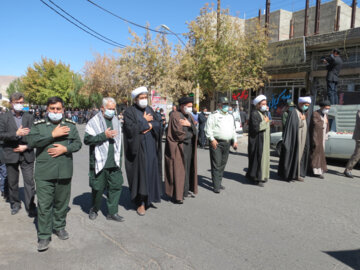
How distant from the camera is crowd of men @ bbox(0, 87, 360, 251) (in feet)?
11.6

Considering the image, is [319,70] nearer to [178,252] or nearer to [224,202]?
[224,202]

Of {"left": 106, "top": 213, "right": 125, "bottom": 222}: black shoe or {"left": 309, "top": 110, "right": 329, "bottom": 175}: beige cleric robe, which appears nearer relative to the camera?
{"left": 106, "top": 213, "right": 125, "bottom": 222}: black shoe

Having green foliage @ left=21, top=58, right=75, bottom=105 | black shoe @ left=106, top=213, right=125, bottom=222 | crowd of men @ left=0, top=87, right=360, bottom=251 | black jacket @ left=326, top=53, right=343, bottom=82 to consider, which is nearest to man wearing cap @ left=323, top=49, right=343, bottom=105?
black jacket @ left=326, top=53, right=343, bottom=82

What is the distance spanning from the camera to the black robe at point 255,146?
652 cm

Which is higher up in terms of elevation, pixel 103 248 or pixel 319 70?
pixel 319 70

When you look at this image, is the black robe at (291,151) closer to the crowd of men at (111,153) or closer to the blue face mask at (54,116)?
the crowd of men at (111,153)

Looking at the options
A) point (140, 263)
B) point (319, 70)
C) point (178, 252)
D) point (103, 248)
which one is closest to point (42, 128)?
point (103, 248)

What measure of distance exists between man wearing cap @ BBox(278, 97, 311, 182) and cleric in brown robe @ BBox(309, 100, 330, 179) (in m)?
0.37

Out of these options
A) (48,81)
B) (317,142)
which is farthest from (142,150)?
(48,81)

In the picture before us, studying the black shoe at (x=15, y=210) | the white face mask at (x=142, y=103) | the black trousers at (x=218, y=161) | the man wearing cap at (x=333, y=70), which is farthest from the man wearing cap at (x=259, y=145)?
the man wearing cap at (x=333, y=70)

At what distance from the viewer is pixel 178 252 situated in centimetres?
346

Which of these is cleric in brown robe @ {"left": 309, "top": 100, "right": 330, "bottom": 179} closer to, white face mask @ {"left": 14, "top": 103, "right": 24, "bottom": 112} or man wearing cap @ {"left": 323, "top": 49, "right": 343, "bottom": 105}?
man wearing cap @ {"left": 323, "top": 49, "right": 343, "bottom": 105}

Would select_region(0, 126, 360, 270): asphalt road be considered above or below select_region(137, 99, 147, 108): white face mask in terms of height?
below

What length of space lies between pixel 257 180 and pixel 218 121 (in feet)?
5.19
